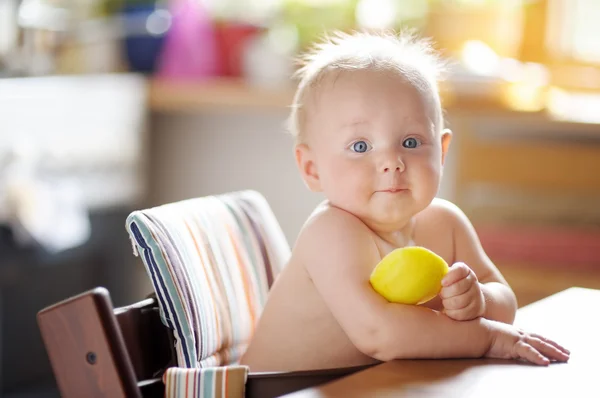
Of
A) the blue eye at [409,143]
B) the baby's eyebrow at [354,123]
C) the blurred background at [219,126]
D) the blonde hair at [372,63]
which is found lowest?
the blurred background at [219,126]

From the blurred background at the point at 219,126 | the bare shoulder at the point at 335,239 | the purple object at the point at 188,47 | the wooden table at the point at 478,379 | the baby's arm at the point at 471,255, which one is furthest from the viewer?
the purple object at the point at 188,47

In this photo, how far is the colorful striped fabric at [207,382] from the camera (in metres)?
1.00

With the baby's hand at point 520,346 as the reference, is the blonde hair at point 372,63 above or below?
above

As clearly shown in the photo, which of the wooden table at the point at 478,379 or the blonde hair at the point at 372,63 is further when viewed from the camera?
the blonde hair at the point at 372,63

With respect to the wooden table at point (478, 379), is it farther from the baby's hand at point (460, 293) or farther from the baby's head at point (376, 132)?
the baby's head at point (376, 132)

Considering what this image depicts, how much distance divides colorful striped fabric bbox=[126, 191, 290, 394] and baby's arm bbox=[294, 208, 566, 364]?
0.18 m

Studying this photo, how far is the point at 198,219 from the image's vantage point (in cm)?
128

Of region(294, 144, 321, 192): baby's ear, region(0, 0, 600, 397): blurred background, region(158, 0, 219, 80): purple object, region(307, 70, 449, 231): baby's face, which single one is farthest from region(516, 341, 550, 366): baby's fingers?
region(158, 0, 219, 80): purple object

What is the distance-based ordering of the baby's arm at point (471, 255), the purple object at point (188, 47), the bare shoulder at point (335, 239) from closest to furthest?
the bare shoulder at point (335, 239)
the baby's arm at point (471, 255)
the purple object at point (188, 47)

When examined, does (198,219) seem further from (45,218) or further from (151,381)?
(45,218)

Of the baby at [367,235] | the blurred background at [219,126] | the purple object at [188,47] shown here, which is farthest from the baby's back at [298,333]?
the purple object at [188,47]

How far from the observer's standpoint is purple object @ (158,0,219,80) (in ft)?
12.0

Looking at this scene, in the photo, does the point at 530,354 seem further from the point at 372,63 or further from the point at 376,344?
the point at 372,63

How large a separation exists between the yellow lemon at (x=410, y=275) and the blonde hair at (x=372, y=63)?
0.74 feet
